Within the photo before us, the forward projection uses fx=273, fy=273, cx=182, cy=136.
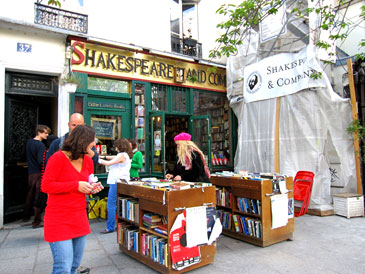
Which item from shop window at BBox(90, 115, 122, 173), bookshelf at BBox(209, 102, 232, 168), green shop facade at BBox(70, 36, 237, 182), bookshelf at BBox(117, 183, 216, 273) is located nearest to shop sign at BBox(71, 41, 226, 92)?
green shop facade at BBox(70, 36, 237, 182)

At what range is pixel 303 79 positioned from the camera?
22.1 ft

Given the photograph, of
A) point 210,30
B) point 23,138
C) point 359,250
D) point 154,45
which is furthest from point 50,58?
point 359,250

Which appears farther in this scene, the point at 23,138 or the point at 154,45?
the point at 154,45

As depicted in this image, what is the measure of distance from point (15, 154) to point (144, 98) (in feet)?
11.1

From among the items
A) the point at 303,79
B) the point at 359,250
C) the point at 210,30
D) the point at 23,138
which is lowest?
the point at 359,250

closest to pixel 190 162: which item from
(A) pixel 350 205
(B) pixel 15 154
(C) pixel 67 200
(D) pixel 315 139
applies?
(C) pixel 67 200

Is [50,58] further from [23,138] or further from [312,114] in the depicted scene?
[312,114]

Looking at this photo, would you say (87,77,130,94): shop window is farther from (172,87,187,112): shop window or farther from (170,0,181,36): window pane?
(170,0,181,36): window pane

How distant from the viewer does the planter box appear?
617 centimetres

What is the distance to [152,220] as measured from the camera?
12.0 ft

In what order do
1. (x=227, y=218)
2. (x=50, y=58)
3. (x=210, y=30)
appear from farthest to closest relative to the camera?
1. (x=210, y=30)
2. (x=50, y=58)
3. (x=227, y=218)

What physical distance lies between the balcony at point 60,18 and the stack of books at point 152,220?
499 cm

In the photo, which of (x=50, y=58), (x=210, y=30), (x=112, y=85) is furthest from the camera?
(x=210, y=30)

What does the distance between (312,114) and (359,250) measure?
340cm
